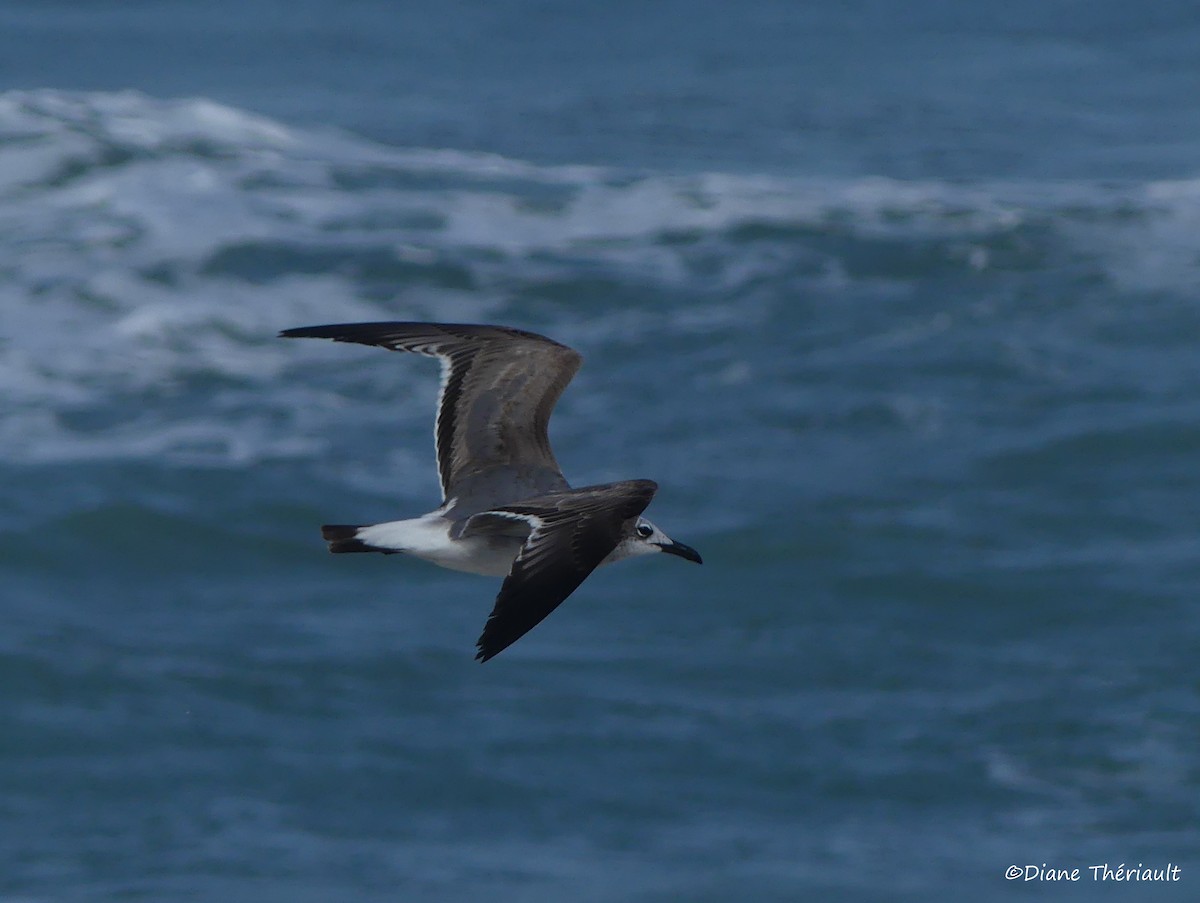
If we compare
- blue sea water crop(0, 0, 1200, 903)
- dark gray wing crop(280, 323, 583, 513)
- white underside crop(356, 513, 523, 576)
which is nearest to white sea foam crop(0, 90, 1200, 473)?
blue sea water crop(0, 0, 1200, 903)

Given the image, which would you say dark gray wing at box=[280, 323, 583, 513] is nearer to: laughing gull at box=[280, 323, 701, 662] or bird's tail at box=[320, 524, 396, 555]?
laughing gull at box=[280, 323, 701, 662]

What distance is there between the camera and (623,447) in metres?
31.8

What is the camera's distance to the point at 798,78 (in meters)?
44.4

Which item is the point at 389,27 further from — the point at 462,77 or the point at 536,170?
the point at 536,170

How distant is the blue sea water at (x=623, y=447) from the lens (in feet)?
83.5

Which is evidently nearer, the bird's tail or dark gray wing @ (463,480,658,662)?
dark gray wing @ (463,480,658,662)

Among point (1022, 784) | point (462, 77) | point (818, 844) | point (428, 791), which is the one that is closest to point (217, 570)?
point (428, 791)

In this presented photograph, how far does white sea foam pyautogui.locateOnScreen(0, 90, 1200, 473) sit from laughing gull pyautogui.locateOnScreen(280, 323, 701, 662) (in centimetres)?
2070

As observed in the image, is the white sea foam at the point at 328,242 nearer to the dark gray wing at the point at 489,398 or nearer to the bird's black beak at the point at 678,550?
the dark gray wing at the point at 489,398

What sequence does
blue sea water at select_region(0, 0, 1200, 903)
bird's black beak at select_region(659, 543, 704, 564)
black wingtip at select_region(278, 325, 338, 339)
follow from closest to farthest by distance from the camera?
1. black wingtip at select_region(278, 325, 338, 339)
2. bird's black beak at select_region(659, 543, 704, 564)
3. blue sea water at select_region(0, 0, 1200, 903)

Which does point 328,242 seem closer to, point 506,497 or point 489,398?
point 489,398

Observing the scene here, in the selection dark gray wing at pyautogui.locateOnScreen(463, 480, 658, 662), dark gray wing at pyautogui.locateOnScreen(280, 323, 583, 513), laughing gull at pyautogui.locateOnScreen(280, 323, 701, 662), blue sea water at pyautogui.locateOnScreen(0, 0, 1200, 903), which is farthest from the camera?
blue sea water at pyautogui.locateOnScreen(0, 0, 1200, 903)

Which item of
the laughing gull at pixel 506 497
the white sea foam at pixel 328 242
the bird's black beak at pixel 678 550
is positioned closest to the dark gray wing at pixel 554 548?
the laughing gull at pixel 506 497

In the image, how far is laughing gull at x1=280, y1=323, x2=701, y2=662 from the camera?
946cm
